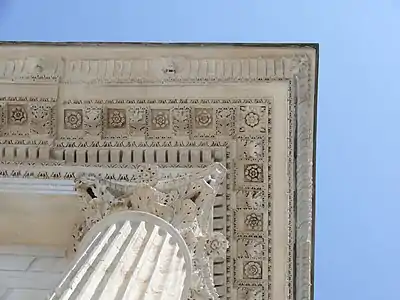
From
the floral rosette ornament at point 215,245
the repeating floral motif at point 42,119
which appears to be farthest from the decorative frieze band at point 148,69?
the floral rosette ornament at point 215,245

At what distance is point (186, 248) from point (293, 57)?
3.41 meters

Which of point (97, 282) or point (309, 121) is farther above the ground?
point (309, 121)

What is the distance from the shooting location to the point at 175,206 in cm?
838

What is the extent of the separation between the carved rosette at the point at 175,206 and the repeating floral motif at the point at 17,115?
6.22 ft

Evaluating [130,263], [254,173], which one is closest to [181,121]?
[254,173]

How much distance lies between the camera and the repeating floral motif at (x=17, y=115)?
33.9ft

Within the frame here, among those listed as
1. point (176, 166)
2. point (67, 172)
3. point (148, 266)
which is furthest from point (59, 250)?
point (148, 266)

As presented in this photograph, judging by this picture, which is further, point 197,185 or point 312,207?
point 312,207

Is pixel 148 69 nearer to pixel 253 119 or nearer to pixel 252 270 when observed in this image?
pixel 253 119

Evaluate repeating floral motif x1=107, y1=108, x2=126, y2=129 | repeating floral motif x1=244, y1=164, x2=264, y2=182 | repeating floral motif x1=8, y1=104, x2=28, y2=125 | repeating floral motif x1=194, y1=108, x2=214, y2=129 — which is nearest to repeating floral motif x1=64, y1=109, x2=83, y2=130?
repeating floral motif x1=107, y1=108, x2=126, y2=129

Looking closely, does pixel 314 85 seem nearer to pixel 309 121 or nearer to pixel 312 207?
pixel 309 121

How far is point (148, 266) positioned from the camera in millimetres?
6785

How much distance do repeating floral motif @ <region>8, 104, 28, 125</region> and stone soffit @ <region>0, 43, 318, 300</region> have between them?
13mm

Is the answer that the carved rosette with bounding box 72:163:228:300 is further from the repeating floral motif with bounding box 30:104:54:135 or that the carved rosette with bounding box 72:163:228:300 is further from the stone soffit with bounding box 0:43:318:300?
the repeating floral motif with bounding box 30:104:54:135
